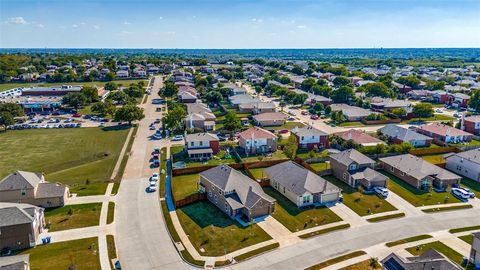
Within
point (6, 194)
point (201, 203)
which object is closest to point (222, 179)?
point (201, 203)

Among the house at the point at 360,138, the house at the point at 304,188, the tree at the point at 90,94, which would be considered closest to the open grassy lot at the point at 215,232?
the house at the point at 304,188

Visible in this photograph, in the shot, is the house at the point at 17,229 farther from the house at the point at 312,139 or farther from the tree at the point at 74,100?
the tree at the point at 74,100

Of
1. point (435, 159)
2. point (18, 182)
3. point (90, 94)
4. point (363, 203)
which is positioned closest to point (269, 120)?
point (435, 159)

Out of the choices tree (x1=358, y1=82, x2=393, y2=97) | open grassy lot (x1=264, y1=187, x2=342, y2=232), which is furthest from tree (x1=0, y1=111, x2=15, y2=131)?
tree (x1=358, y1=82, x2=393, y2=97)

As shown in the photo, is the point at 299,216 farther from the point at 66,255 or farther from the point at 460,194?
the point at 66,255

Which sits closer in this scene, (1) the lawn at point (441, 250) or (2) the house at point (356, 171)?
(1) the lawn at point (441, 250)

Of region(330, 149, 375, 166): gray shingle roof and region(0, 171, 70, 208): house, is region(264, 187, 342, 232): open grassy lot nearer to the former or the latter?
region(330, 149, 375, 166): gray shingle roof
